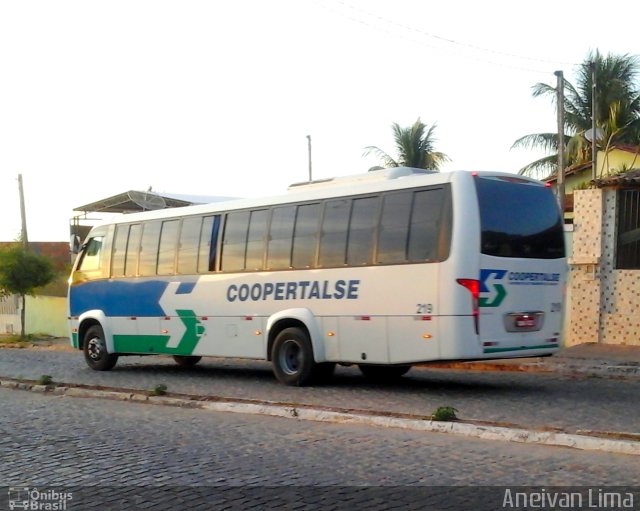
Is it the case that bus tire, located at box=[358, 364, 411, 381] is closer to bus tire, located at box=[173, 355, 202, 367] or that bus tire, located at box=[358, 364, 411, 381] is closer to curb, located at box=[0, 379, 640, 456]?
curb, located at box=[0, 379, 640, 456]

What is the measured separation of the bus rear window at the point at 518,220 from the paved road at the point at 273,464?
340cm

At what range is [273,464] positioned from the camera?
24.6 ft

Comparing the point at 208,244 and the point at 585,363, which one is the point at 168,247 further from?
the point at 585,363

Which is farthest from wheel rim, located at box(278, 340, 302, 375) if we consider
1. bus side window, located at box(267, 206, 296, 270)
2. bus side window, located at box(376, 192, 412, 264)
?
bus side window, located at box(376, 192, 412, 264)

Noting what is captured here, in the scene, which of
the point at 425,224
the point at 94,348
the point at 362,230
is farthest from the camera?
the point at 94,348

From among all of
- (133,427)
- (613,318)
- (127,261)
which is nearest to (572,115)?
(613,318)

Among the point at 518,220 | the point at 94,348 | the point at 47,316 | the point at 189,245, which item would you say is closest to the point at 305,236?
the point at 189,245

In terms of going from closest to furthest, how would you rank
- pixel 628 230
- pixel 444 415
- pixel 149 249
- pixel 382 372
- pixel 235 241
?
pixel 444 415, pixel 382 372, pixel 235 241, pixel 149 249, pixel 628 230

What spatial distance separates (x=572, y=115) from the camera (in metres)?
36.5

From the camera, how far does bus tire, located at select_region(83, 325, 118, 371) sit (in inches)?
653

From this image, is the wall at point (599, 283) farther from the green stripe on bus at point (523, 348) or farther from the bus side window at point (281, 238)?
the bus side window at point (281, 238)

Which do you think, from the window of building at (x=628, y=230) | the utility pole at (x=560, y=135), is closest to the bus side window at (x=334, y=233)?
the window of building at (x=628, y=230)

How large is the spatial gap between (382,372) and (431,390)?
70.3 inches

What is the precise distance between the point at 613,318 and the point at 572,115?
21.8 metres
